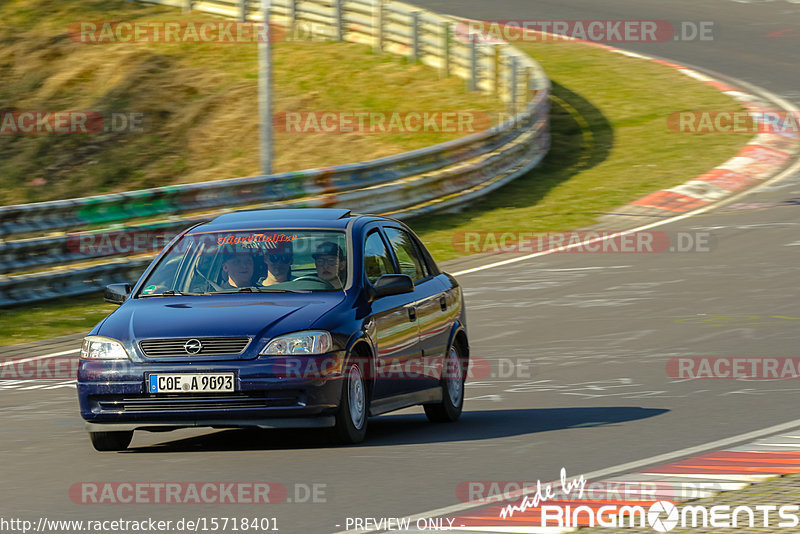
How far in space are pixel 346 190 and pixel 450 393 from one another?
9.78 m

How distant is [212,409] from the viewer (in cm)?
830

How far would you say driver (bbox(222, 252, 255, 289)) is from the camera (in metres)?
9.18

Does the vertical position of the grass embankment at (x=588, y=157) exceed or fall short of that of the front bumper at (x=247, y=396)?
it falls short

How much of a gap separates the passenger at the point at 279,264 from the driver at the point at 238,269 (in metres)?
0.10

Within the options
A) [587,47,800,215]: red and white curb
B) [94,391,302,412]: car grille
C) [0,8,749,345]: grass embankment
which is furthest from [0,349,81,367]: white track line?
[587,47,800,215]: red and white curb

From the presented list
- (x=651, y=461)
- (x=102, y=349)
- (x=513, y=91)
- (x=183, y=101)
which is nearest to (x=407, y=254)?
(x=102, y=349)

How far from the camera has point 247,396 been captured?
830 centimetres

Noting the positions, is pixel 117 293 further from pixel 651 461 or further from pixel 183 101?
pixel 183 101

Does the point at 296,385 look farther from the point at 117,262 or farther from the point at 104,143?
the point at 104,143

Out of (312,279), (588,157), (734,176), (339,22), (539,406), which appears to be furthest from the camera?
(339,22)

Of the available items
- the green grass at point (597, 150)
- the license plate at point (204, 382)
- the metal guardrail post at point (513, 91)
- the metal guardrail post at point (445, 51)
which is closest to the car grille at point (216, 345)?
the license plate at point (204, 382)

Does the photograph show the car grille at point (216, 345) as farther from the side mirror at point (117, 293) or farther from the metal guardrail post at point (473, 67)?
the metal guardrail post at point (473, 67)

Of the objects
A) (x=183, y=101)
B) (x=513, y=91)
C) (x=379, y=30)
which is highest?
(x=513, y=91)

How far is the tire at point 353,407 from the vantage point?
8.49 m
